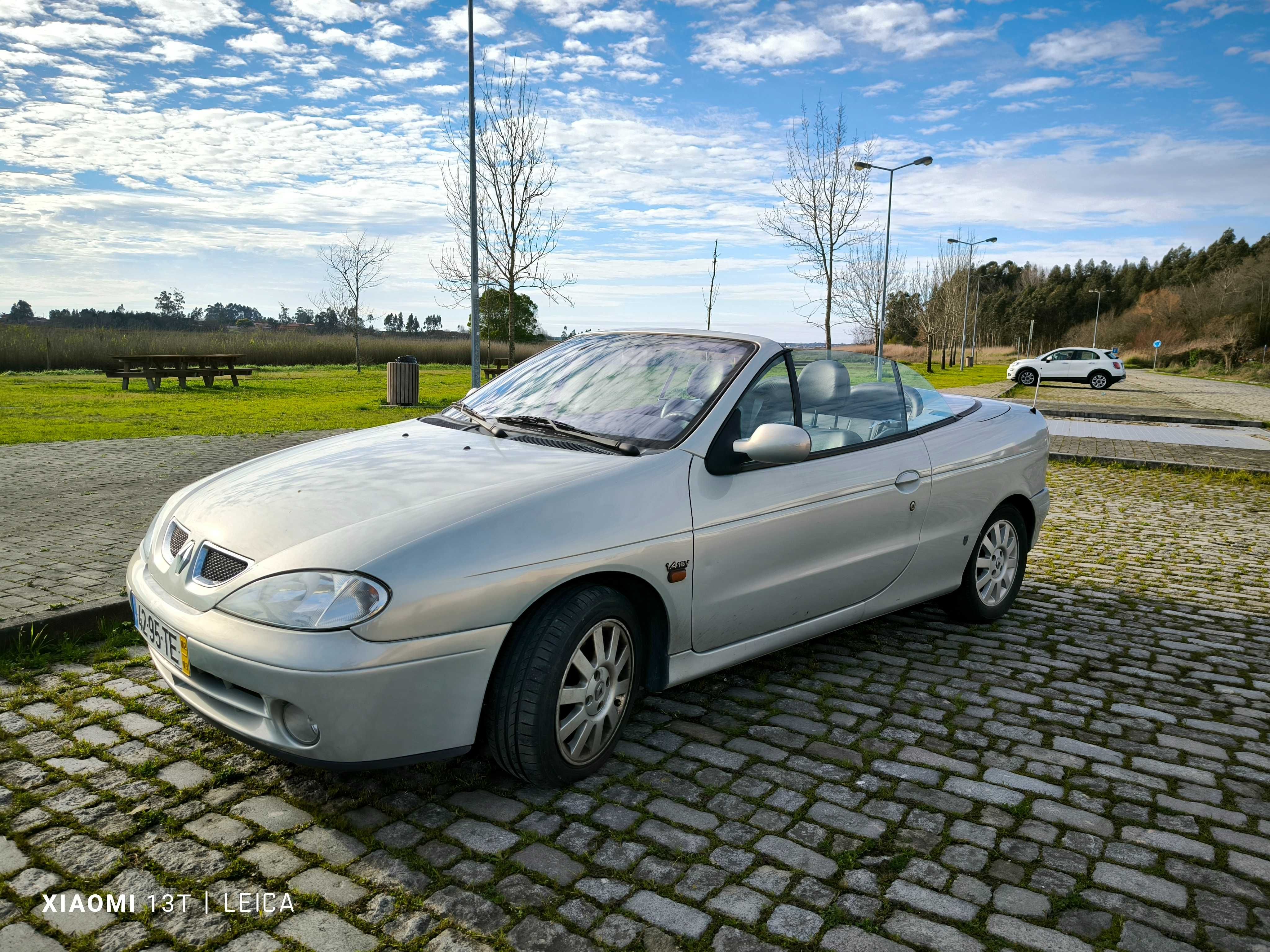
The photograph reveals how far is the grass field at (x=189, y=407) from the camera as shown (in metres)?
14.2

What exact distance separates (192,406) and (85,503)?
11757 mm

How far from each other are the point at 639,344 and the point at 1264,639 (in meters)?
3.90

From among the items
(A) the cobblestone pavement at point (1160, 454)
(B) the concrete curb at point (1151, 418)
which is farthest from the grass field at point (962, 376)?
(A) the cobblestone pavement at point (1160, 454)

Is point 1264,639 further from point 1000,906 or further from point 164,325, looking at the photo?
point 164,325

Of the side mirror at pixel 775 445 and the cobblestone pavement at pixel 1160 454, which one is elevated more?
the side mirror at pixel 775 445

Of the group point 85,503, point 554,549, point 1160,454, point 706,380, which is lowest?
point 1160,454

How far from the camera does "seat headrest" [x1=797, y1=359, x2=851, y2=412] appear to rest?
4117 millimetres

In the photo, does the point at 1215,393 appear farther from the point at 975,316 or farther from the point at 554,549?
the point at 554,549

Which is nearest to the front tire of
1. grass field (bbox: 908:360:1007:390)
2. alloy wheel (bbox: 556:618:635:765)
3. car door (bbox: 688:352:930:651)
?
alloy wheel (bbox: 556:618:635:765)

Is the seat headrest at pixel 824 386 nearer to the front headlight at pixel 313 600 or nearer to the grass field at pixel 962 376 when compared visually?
the front headlight at pixel 313 600

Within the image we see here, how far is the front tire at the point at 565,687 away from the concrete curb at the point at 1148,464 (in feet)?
34.6

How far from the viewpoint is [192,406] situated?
18.5 metres

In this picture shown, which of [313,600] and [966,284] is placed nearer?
[313,600]

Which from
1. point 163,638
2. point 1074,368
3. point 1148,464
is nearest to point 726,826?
point 163,638
